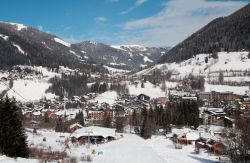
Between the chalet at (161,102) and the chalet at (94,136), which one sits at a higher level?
the chalet at (161,102)

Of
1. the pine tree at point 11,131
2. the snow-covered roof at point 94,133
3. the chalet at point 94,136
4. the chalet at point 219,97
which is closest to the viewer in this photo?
the pine tree at point 11,131

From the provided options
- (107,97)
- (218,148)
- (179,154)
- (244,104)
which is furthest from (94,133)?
(107,97)

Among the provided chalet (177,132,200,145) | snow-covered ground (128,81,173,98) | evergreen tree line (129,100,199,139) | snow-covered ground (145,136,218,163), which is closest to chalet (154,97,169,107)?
snow-covered ground (128,81,173,98)

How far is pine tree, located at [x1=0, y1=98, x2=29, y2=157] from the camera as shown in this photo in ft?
71.6

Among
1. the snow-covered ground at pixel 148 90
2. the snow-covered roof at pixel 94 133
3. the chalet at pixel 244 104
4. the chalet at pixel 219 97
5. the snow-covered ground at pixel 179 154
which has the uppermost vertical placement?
the snow-covered ground at pixel 148 90

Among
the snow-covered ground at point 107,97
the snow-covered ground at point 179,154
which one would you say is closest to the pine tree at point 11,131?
the snow-covered ground at point 179,154

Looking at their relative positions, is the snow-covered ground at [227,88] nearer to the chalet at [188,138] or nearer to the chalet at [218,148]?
the chalet at [188,138]

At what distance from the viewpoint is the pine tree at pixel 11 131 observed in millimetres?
21828

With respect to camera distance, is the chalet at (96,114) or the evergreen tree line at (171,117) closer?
the evergreen tree line at (171,117)

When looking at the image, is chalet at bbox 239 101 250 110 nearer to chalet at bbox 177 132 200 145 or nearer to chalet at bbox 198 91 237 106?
chalet at bbox 198 91 237 106

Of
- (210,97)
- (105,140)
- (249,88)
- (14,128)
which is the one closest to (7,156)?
(14,128)

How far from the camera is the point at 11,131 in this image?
22.1 metres

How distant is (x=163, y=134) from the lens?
70.6 meters

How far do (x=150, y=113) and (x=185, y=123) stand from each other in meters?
8.08
